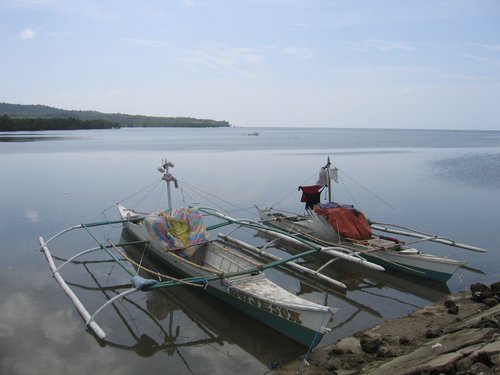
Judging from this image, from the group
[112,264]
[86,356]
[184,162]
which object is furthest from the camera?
[184,162]

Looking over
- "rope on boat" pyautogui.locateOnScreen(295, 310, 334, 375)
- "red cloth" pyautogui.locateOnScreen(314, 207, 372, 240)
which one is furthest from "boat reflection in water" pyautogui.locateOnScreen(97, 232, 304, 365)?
"red cloth" pyautogui.locateOnScreen(314, 207, 372, 240)

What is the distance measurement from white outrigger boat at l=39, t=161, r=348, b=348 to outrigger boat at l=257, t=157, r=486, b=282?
2406 millimetres

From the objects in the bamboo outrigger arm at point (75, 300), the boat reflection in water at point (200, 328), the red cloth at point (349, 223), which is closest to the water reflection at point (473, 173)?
the red cloth at point (349, 223)

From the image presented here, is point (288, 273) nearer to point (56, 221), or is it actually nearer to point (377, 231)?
point (377, 231)

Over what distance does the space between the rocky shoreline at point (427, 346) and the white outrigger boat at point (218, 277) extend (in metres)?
0.74

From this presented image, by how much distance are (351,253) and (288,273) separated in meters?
2.32

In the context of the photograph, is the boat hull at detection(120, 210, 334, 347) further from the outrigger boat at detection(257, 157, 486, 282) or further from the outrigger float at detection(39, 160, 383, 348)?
the outrigger boat at detection(257, 157, 486, 282)

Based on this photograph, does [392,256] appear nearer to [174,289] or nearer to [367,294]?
[367,294]

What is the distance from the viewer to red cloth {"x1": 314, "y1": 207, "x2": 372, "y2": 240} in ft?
52.8

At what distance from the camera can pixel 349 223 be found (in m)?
16.2

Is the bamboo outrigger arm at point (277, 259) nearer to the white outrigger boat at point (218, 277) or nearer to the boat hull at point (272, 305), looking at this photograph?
the white outrigger boat at point (218, 277)

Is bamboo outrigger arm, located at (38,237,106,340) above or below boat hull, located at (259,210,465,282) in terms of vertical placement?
below

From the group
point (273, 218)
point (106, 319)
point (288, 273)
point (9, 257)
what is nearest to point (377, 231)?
point (273, 218)

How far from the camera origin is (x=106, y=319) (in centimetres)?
1166
